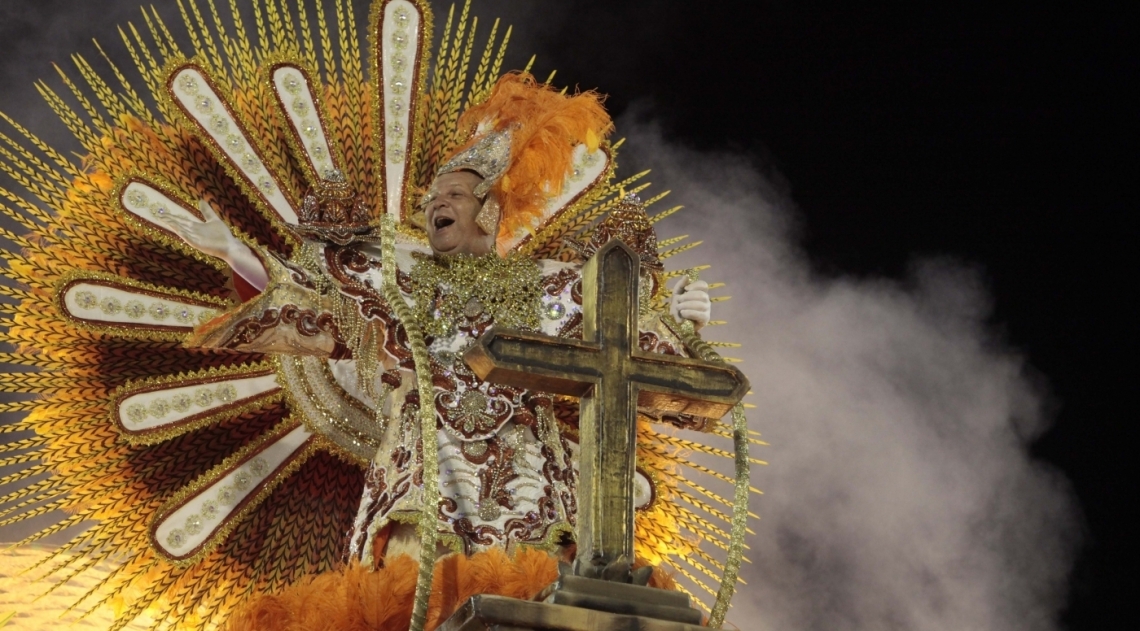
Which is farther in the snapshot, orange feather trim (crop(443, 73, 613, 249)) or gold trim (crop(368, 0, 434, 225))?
gold trim (crop(368, 0, 434, 225))

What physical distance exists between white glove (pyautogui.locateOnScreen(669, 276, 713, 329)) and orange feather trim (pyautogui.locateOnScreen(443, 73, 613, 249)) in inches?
17.8

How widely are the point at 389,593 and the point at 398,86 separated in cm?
147

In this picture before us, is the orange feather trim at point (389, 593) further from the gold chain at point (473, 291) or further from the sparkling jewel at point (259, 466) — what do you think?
the sparkling jewel at point (259, 466)

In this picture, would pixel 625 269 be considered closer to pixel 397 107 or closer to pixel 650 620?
pixel 650 620

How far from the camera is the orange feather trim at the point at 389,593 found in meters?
2.39

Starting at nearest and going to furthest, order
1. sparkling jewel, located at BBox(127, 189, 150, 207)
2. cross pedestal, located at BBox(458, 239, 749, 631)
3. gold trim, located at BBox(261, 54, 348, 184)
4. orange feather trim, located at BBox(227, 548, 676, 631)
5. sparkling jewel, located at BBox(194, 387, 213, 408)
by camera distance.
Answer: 1. cross pedestal, located at BBox(458, 239, 749, 631)
2. orange feather trim, located at BBox(227, 548, 676, 631)
3. sparkling jewel, located at BBox(127, 189, 150, 207)
4. sparkling jewel, located at BBox(194, 387, 213, 408)
5. gold trim, located at BBox(261, 54, 348, 184)

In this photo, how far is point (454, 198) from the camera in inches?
120

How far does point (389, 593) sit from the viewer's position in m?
2.43

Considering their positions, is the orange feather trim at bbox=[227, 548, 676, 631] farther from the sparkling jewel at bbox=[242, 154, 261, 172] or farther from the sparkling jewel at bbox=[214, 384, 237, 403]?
the sparkling jewel at bbox=[242, 154, 261, 172]

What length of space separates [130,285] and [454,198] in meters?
0.80

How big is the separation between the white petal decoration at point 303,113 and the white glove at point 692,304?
1.01 m

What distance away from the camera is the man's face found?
304 centimetres

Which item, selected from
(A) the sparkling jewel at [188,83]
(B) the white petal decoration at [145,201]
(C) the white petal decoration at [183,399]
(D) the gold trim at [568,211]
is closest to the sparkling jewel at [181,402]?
(C) the white petal decoration at [183,399]

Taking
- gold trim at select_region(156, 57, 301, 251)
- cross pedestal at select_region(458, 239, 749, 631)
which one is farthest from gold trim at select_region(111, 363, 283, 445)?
cross pedestal at select_region(458, 239, 749, 631)
